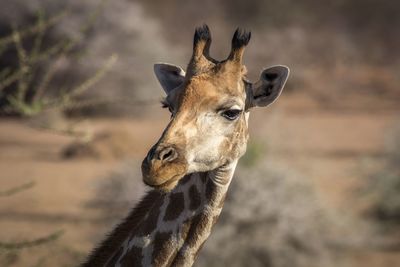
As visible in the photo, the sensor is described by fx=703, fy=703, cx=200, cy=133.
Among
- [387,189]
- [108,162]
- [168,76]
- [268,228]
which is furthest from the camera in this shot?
[108,162]

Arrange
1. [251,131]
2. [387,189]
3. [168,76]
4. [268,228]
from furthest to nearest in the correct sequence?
[251,131] < [387,189] < [268,228] < [168,76]

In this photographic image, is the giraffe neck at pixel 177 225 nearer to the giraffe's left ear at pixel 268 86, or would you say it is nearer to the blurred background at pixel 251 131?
the giraffe's left ear at pixel 268 86

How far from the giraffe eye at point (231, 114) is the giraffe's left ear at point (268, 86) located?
0.83 feet

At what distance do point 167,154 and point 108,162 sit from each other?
10563mm

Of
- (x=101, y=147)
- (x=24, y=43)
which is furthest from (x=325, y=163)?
(x=24, y=43)

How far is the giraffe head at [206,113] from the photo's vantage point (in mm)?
3018

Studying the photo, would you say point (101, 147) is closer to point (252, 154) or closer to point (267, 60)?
point (252, 154)

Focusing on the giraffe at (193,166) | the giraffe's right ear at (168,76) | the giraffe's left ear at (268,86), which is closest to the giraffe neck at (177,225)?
the giraffe at (193,166)

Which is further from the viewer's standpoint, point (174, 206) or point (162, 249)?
point (174, 206)

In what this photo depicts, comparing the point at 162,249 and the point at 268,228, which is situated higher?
the point at 162,249

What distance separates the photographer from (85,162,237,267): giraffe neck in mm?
3238

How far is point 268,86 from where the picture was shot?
3.65m

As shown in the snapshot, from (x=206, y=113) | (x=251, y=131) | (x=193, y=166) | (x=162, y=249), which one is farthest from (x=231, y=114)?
(x=251, y=131)

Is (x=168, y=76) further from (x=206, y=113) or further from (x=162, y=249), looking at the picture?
(x=162, y=249)
